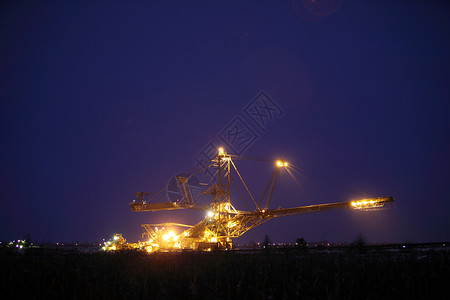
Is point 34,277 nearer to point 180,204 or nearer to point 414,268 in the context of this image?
point 414,268

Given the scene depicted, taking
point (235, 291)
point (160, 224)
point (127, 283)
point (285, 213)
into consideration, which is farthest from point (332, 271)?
point (160, 224)

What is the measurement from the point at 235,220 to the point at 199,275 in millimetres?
42810

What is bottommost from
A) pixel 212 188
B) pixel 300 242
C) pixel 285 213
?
pixel 300 242

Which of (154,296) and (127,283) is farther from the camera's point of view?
(127,283)

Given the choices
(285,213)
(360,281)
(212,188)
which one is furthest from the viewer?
(212,188)

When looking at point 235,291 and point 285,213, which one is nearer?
point 235,291

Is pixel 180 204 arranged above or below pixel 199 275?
above

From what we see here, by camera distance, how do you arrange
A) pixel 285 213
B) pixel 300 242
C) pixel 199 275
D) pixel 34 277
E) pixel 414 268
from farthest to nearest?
pixel 285 213, pixel 300 242, pixel 414 268, pixel 199 275, pixel 34 277

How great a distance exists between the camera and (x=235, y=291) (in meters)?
5.34

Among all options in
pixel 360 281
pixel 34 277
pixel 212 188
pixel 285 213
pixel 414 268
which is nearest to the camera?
pixel 34 277

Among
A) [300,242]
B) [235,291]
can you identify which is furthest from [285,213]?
[235,291]

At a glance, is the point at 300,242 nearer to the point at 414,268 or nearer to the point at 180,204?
the point at 414,268

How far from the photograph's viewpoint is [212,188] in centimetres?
4872

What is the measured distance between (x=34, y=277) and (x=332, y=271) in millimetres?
7438
